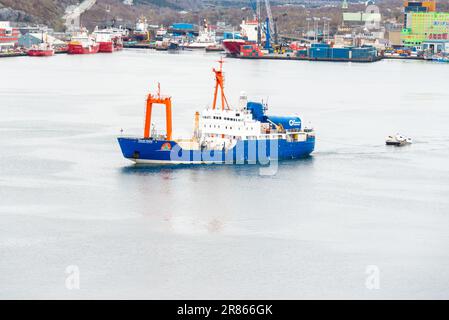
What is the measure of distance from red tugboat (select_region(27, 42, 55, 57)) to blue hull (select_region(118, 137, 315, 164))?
27393 mm

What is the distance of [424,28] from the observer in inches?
2090

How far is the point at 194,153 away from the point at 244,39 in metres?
34.4

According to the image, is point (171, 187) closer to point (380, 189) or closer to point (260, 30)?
point (380, 189)

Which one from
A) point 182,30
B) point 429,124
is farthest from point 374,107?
point 182,30

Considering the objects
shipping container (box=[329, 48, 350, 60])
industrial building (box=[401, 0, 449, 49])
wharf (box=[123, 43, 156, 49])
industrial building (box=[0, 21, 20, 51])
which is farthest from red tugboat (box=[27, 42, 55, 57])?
industrial building (box=[401, 0, 449, 49])

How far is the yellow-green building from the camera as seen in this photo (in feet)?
172

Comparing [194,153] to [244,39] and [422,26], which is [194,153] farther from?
[422,26]

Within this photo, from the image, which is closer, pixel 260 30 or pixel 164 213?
pixel 164 213

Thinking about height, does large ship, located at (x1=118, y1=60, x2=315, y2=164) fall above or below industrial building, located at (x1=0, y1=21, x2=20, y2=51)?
above

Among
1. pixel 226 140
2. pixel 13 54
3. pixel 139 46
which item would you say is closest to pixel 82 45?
pixel 13 54

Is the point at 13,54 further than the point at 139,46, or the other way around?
the point at 139,46

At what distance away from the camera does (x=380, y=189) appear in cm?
1184

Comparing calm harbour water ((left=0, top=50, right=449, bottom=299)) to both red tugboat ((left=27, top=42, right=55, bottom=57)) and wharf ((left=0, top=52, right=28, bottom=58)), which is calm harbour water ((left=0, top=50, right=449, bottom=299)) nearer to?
wharf ((left=0, top=52, right=28, bottom=58))
